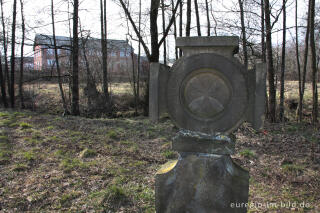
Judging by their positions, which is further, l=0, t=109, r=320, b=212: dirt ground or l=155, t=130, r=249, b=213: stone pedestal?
l=0, t=109, r=320, b=212: dirt ground

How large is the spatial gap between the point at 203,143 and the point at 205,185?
0.46 meters

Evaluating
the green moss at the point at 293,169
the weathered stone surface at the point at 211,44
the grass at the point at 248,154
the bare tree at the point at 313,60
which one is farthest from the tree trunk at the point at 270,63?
the weathered stone surface at the point at 211,44

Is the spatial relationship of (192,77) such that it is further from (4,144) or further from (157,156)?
(4,144)

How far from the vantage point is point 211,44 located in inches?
97.1

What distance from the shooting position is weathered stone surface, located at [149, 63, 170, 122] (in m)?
2.68

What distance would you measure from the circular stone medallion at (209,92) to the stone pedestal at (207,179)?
0.15 meters

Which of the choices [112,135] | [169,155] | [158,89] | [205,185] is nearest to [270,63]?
[169,155]

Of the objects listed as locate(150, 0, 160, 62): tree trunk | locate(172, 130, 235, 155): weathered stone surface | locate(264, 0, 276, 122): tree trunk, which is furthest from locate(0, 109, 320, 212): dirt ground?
locate(150, 0, 160, 62): tree trunk

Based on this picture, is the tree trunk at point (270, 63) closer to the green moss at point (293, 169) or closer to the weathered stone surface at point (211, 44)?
the green moss at point (293, 169)

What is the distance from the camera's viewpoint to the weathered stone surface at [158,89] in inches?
106

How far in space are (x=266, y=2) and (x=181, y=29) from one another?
5.07 m

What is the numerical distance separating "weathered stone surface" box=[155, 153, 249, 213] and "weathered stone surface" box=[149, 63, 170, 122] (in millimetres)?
565

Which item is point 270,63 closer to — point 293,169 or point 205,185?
point 293,169

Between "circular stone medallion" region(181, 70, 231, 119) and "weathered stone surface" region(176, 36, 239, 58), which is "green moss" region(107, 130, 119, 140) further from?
"weathered stone surface" region(176, 36, 239, 58)
